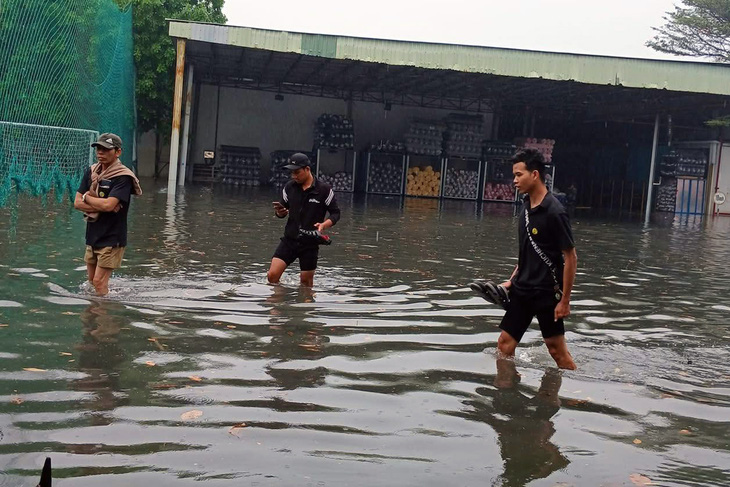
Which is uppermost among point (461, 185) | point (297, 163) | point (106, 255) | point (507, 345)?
point (297, 163)

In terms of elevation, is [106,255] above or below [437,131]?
below

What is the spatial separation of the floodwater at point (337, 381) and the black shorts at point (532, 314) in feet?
1.04

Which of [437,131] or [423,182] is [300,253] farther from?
[437,131]

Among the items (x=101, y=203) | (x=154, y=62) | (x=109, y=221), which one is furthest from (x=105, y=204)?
(x=154, y=62)

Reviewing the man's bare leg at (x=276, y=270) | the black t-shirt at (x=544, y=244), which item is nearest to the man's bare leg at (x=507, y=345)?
the black t-shirt at (x=544, y=244)

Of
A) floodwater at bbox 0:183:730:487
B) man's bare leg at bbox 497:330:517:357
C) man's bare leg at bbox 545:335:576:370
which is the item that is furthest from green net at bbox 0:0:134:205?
man's bare leg at bbox 545:335:576:370

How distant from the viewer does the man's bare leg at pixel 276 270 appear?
9602 millimetres

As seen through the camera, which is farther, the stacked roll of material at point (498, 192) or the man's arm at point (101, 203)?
the stacked roll of material at point (498, 192)

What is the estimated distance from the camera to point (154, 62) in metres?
34.8

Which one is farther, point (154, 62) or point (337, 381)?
point (154, 62)

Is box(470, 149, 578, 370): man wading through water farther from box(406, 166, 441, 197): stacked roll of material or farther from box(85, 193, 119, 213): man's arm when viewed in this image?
box(406, 166, 441, 197): stacked roll of material

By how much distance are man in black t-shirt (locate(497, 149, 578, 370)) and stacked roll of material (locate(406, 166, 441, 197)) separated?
30092mm

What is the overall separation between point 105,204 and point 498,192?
99.2ft

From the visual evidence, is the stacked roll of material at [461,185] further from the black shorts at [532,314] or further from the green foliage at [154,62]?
the black shorts at [532,314]
